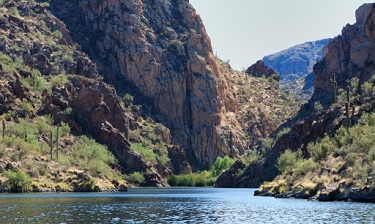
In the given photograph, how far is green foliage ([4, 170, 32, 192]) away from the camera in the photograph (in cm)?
12300

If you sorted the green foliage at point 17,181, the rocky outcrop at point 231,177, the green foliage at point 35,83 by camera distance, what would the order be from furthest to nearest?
the rocky outcrop at point 231,177, the green foliage at point 35,83, the green foliage at point 17,181

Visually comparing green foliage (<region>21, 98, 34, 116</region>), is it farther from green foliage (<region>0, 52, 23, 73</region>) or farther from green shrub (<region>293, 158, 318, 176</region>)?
green shrub (<region>293, 158, 318, 176</region>)

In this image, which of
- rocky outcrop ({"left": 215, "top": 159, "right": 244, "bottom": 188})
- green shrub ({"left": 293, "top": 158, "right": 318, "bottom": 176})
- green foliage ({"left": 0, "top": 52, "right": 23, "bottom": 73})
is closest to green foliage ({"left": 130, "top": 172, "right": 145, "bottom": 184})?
rocky outcrop ({"left": 215, "top": 159, "right": 244, "bottom": 188})

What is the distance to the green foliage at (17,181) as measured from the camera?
123000 mm

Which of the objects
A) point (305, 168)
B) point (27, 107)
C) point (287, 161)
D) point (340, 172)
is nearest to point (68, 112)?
point (27, 107)

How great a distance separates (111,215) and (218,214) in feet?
35.5

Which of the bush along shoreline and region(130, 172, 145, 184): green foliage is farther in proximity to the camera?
region(130, 172, 145, 184): green foliage

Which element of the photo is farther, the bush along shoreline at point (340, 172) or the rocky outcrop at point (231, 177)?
the rocky outcrop at point (231, 177)

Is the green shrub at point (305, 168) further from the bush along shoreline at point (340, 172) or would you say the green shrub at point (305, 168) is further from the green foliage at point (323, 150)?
the green foliage at point (323, 150)

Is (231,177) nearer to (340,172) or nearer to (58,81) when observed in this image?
(58,81)

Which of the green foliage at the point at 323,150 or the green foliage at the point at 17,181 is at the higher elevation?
the green foliage at the point at 323,150

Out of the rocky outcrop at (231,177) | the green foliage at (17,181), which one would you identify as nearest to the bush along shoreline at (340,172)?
the green foliage at (17,181)

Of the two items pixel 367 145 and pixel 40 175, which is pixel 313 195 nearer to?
pixel 367 145

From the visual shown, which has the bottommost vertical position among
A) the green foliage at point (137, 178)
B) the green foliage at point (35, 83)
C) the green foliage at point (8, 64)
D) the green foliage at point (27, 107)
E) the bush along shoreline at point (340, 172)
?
the bush along shoreline at point (340, 172)
